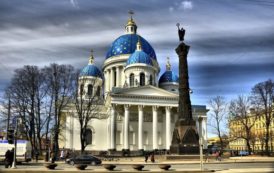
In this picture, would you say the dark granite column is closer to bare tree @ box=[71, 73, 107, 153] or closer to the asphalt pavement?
the asphalt pavement

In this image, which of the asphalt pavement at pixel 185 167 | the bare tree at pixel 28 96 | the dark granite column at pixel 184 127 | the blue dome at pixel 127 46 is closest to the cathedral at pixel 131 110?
the blue dome at pixel 127 46

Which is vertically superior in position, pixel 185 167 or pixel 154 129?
pixel 154 129

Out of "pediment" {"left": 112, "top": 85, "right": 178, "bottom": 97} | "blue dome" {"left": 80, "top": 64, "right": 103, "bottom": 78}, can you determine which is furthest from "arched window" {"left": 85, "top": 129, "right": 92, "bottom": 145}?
"blue dome" {"left": 80, "top": 64, "right": 103, "bottom": 78}

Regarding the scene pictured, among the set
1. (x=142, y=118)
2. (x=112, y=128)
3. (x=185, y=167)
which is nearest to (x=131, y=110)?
(x=142, y=118)

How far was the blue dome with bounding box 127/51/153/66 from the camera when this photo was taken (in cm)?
7119

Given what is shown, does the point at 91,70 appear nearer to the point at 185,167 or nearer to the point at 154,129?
the point at 154,129

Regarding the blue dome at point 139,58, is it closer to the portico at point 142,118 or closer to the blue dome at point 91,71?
the portico at point 142,118

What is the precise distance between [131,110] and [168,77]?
59.3 feet

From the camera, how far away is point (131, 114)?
66.9m

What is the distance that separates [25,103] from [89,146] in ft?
75.3

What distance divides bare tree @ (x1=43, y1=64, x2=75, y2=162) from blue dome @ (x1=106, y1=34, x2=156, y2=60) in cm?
3193

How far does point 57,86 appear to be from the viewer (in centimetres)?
4625

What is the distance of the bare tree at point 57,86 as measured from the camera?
4578 centimetres

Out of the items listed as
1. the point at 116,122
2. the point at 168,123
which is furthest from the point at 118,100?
the point at 168,123
